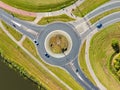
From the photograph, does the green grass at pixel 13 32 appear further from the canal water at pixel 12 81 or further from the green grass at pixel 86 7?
the green grass at pixel 86 7

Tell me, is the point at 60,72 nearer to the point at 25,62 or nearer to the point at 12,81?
the point at 25,62

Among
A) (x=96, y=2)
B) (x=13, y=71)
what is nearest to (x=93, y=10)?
(x=96, y=2)

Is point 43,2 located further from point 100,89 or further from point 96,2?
point 100,89

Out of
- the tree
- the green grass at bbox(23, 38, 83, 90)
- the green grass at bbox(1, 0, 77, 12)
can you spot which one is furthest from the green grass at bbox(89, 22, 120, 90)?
the green grass at bbox(1, 0, 77, 12)

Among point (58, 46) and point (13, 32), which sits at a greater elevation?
point (58, 46)

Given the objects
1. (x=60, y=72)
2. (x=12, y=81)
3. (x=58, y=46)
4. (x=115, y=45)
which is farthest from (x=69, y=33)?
(x=12, y=81)

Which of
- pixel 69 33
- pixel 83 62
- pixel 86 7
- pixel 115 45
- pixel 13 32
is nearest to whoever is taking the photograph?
pixel 115 45

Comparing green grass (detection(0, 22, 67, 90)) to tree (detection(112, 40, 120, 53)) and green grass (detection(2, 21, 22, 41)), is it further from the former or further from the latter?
tree (detection(112, 40, 120, 53))
